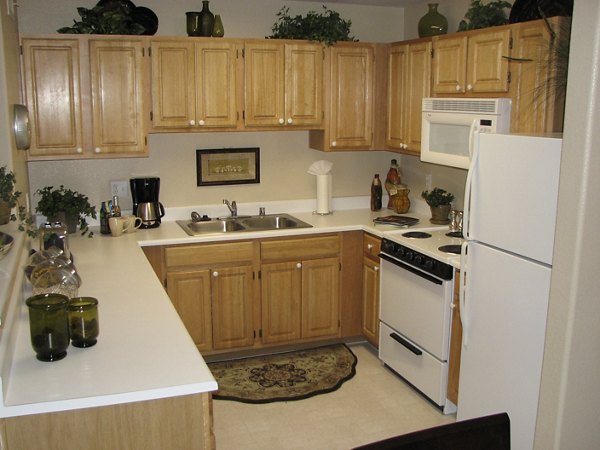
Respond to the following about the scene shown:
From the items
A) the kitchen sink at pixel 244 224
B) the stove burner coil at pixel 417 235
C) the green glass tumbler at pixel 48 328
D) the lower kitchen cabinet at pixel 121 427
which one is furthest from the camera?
the kitchen sink at pixel 244 224

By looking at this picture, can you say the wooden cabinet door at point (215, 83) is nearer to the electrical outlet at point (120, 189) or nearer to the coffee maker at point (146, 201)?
the coffee maker at point (146, 201)

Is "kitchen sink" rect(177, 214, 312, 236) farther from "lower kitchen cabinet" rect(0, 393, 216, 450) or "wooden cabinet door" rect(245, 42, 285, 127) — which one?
"lower kitchen cabinet" rect(0, 393, 216, 450)

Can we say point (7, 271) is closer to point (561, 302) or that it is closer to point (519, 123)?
point (561, 302)

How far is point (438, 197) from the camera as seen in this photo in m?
4.34

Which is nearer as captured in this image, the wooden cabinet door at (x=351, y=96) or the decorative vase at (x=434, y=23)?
the decorative vase at (x=434, y=23)

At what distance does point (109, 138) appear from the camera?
4.06m

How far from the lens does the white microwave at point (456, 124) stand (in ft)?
10.8

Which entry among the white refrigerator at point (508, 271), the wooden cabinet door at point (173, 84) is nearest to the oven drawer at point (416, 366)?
the white refrigerator at point (508, 271)

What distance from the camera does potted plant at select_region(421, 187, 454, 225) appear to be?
14.2 ft

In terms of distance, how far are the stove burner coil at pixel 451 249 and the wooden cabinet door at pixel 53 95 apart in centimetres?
231

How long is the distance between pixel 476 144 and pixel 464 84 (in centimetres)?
92

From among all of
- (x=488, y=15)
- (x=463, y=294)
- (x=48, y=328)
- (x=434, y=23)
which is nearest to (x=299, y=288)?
(x=463, y=294)

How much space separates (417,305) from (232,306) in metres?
1.24

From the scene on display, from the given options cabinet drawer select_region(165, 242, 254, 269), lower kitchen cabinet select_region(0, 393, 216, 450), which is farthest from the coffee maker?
lower kitchen cabinet select_region(0, 393, 216, 450)
